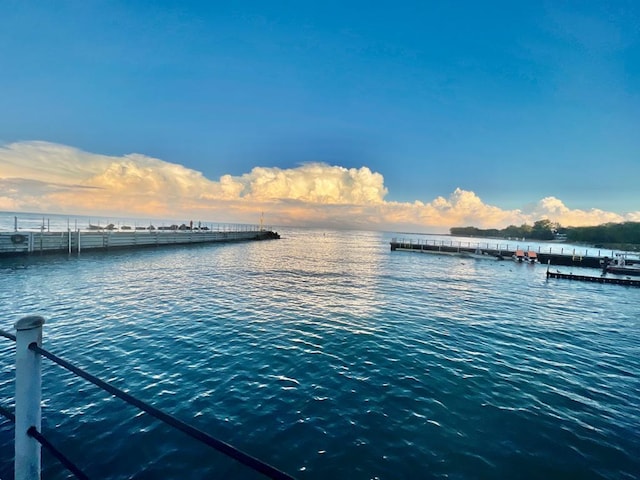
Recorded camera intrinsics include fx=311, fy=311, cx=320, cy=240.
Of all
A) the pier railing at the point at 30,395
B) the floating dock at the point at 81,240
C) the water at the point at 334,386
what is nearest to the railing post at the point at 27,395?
the pier railing at the point at 30,395

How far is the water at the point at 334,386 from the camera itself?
6.91 metres

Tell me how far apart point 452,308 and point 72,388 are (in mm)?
20077

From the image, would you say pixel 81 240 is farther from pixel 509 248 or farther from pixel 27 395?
pixel 509 248

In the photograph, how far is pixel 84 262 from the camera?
32500 mm

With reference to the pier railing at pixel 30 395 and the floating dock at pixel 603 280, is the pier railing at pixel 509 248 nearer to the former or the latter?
the floating dock at pixel 603 280

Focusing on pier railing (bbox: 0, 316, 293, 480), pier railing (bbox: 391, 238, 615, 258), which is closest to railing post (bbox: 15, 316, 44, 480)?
pier railing (bbox: 0, 316, 293, 480)

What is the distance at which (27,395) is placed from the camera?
2654 mm

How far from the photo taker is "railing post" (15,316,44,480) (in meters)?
2.57

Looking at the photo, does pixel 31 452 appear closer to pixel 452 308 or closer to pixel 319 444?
pixel 319 444

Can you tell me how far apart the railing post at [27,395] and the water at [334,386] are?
441 centimetres

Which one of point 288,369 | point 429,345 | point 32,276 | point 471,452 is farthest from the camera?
point 32,276

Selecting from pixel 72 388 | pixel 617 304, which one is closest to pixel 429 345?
pixel 72 388

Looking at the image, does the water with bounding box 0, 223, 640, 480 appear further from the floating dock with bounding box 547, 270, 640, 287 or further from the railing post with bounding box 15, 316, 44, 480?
the floating dock with bounding box 547, 270, 640, 287

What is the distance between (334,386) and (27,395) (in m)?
8.48
